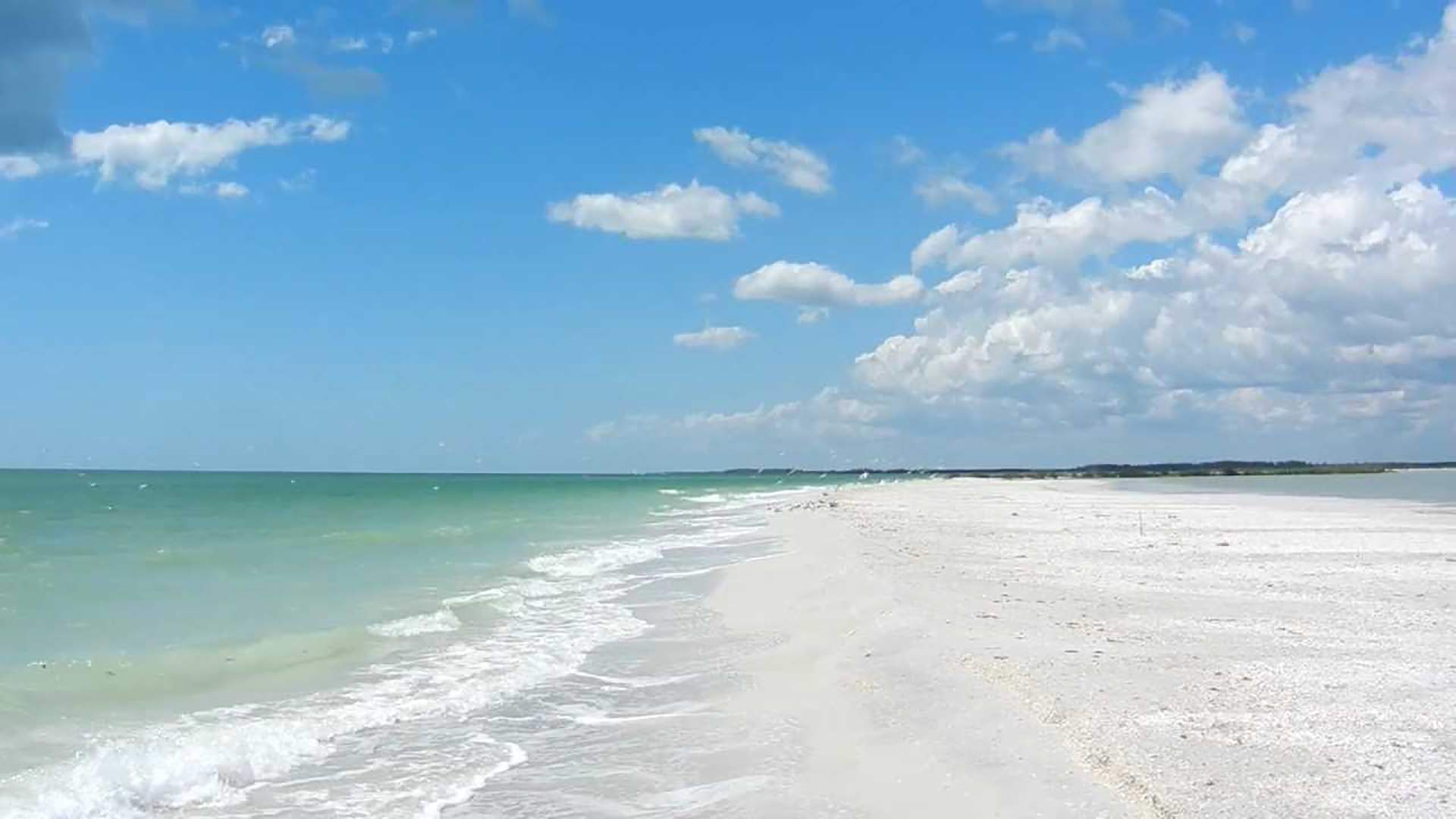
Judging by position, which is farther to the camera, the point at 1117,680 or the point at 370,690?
the point at 370,690

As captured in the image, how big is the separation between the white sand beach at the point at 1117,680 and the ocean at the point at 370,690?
1.05 metres

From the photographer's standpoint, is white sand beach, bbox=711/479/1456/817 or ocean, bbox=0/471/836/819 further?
ocean, bbox=0/471/836/819

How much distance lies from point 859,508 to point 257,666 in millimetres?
42308

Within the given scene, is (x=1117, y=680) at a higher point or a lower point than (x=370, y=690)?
higher

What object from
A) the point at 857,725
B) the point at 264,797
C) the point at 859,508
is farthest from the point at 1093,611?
the point at 859,508

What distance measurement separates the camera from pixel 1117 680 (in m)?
10.7

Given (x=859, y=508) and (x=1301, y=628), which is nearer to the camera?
(x=1301, y=628)

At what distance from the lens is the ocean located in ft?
28.7

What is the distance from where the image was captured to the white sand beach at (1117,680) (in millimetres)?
7539

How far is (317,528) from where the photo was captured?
47750 mm

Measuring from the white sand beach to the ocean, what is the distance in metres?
1.05

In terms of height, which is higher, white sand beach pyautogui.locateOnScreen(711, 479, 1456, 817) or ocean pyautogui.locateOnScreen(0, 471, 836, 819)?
white sand beach pyautogui.locateOnScreen(711, 479, 1456, 817)

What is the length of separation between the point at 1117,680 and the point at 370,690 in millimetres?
8374

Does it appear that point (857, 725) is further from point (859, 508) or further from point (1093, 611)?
point (859, 508)
